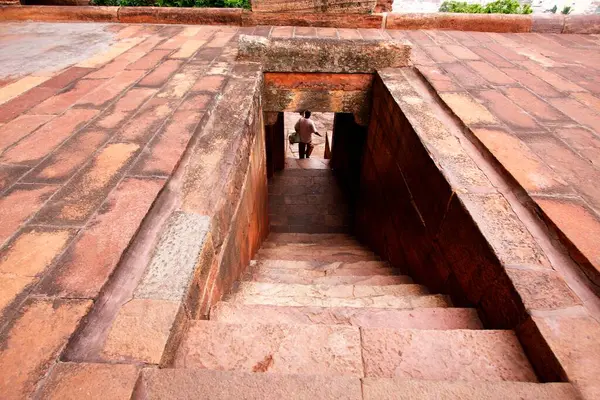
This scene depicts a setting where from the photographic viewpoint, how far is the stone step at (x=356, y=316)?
1555 millimetres

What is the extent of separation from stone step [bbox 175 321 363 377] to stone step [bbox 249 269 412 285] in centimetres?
121

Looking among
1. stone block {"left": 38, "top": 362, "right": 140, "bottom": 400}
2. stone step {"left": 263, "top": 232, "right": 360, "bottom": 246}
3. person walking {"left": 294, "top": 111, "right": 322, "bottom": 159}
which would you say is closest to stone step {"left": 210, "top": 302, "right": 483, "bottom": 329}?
stone block {"left": 38, "top": 362, "right": 140, "bottom": 400}

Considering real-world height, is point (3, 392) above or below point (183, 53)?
below

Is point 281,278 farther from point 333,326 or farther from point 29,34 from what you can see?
point 29,34

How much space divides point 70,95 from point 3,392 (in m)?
2.42

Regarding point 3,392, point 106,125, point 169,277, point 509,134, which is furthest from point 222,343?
point 509,134

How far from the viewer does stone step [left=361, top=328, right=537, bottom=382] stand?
117 cm

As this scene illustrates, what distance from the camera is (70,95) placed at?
2662 millimetres

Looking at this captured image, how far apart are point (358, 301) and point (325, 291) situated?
0.29 m

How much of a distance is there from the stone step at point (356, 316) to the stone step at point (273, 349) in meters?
0.28

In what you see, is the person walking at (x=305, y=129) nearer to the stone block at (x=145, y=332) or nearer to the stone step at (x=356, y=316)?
the stone step at (x=356, y=316)

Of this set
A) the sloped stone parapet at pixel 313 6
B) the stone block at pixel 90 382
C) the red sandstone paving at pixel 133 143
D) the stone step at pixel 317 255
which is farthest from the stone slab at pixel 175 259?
the sloped stone parapet at pixel 313 6

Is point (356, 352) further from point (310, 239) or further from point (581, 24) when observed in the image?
point (581, 24)

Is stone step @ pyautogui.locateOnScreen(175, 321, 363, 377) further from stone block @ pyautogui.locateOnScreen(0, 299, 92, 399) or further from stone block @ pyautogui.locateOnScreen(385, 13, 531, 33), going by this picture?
stone block @ pyautogui.locateOnScreen(385, 13, 531, 33)
